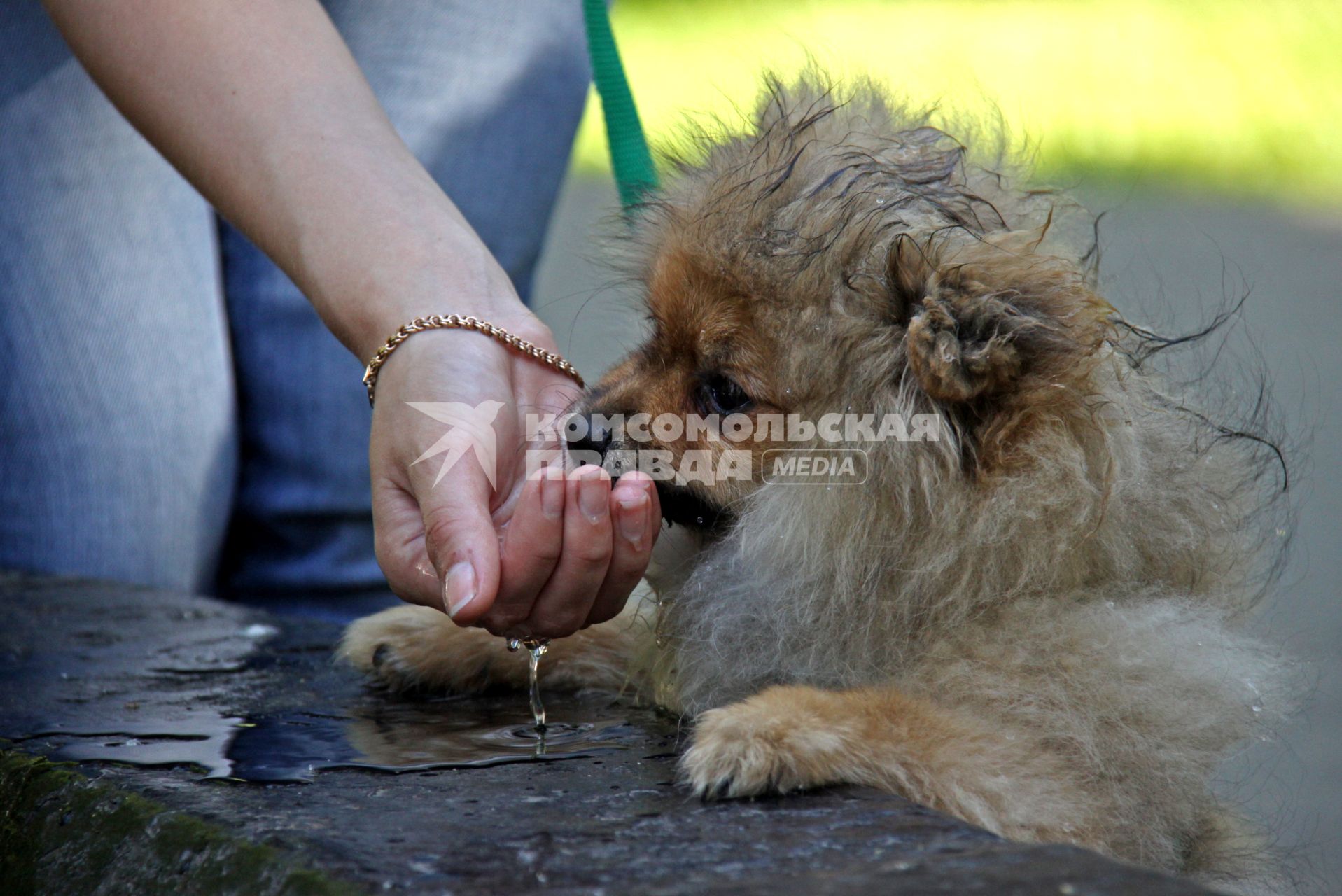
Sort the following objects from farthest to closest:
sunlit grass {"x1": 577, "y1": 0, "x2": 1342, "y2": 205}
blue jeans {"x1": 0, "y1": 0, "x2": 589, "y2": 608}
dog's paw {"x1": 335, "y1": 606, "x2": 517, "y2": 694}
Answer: sunlit grass {"x1": 577, "y1": 0, "x2": 1342, "y2": 205}
blue jeans {"x1": 0, "y1": 0, "x2": 589, "y2": 608}
dog's paw {"x1": 335, "y1": 606, "x2": 517, "y2": 694}

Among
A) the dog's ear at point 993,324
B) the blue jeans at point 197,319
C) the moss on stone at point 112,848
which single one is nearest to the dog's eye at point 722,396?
the dog's ear at point 993,324

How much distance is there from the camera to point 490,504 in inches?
74.9

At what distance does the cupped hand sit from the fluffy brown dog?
0.57 feet

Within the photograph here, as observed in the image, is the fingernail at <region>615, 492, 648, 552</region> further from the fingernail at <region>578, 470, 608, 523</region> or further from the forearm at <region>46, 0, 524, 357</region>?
the forearm at <region>46, 0, 524, 357</region>

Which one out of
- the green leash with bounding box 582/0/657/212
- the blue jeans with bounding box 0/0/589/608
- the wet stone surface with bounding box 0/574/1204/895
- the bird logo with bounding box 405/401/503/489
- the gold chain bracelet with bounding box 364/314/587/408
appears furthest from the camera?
the blue jeans with bounding box 0/0/589/608

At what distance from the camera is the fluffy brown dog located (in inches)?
60.2

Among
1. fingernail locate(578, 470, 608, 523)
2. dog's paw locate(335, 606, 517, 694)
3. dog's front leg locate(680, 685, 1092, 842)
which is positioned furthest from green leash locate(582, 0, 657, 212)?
dog's front leg locate(680, 685, 1092, 842)

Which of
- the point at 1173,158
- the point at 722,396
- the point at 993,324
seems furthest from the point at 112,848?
the point at 1173,158

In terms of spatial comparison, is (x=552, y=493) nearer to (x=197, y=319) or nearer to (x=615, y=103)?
(x=615, y=103)

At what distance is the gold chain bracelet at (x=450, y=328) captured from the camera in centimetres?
196

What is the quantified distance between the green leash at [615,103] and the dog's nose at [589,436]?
84cm

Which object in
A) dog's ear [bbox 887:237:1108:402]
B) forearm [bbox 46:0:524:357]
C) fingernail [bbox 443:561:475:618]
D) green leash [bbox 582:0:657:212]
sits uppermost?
green leash [bbox 582:0:657:212]

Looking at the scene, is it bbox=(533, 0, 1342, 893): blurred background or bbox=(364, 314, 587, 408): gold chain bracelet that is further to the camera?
bbox=(533, 0, 1342, 893): blurred background

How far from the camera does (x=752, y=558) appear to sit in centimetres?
177
